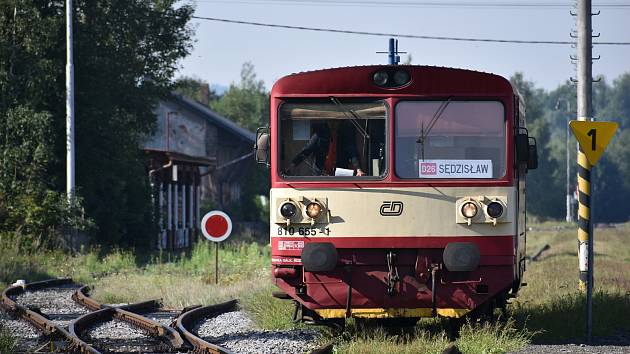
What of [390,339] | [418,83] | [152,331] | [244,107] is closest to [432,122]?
[418,83]

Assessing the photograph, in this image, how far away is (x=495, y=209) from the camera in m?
11.1

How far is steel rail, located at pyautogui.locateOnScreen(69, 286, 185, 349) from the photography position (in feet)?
41.9

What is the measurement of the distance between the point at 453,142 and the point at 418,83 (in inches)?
26.3

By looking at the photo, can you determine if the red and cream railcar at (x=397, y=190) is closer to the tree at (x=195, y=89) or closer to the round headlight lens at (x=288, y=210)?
the round headlight lens at (x=288, y=210)

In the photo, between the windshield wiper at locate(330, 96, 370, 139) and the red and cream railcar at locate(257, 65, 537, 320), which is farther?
the windshield wiper at locate(330, 96, 370, 139)

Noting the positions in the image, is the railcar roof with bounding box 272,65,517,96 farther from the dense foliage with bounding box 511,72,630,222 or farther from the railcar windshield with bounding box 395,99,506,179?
the dense foliage with bounding box 511,72,630,222

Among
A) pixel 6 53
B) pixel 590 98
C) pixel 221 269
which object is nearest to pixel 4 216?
pixel 6 53

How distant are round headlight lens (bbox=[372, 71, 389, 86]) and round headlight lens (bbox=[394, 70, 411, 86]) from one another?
9 centimetres

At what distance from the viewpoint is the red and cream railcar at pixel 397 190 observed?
11.2m

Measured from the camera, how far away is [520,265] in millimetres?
12766

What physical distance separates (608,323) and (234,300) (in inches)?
225

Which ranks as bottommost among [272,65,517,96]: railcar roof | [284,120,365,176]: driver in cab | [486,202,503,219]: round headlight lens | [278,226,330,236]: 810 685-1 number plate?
[278,226,330,236]: 810 685-1 number plate

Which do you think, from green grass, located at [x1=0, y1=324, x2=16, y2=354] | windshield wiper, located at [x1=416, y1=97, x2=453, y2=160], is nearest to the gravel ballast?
green grass, located at [x1=0, y1=324, x2=16, y2=354]

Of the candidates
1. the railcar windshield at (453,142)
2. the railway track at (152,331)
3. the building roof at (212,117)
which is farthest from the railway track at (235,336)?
the building roof at (212,117)
